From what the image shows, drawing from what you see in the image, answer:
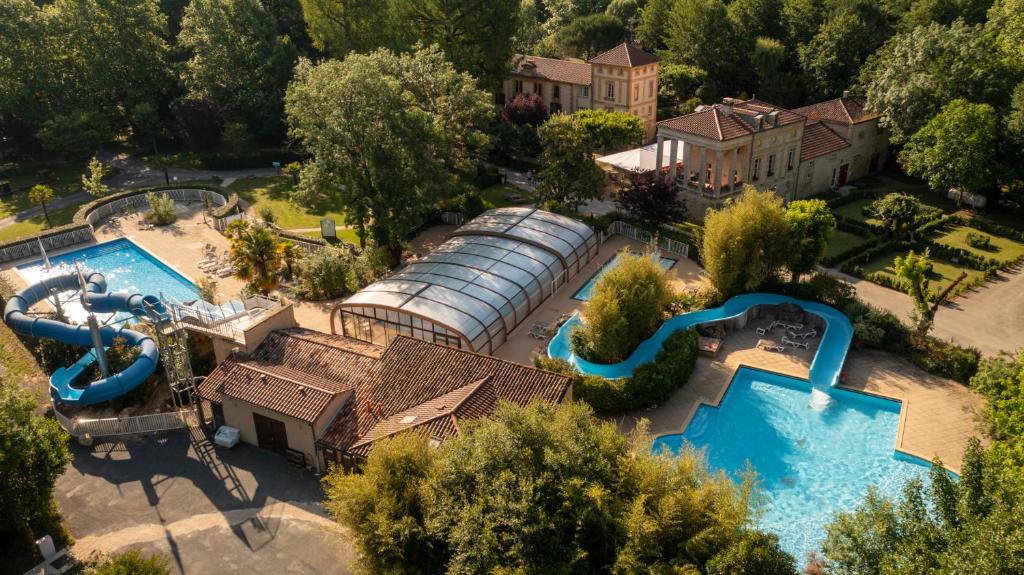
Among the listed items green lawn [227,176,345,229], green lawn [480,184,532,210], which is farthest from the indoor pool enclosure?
green lawn [227,176,345,229]

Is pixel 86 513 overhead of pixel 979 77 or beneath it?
beneath

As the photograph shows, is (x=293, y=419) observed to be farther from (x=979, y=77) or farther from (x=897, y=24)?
(x=897, y=24)

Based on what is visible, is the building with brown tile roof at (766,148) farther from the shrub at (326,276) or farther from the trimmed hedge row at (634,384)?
the shrub at (326,276)

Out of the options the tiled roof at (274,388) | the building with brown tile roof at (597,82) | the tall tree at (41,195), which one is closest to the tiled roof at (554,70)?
the building with brown tile roof at (597,82)

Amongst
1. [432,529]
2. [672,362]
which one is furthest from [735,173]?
[432,529]

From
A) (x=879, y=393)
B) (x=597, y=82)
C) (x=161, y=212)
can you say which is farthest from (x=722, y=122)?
(x=161, y=212)

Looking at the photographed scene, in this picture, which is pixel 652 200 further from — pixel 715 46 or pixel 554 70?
pixel 715 46
